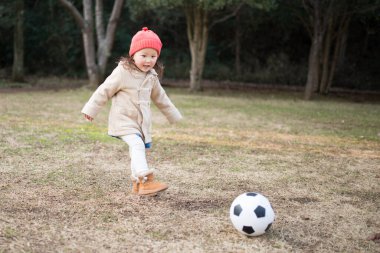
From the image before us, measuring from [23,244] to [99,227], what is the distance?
0.63 m

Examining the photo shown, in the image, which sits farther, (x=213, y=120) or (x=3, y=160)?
(x=213, y=120)

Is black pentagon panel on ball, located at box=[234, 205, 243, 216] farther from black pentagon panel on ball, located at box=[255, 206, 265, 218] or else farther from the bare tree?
the bare tree

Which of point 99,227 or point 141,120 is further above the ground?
point 141,120

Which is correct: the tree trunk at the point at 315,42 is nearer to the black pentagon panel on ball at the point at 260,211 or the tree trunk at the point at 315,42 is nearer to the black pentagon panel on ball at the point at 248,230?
the black pentagon panel on ball at the point at 260,211

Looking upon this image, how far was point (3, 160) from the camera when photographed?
603 cm

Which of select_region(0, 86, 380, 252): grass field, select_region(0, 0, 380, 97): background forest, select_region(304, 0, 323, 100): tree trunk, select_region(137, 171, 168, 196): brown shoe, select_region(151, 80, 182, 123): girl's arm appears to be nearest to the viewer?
select_region(0, 86, 380, 252): grass field

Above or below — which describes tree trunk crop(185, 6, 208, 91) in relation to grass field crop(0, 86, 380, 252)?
above

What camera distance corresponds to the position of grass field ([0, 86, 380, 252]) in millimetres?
3654

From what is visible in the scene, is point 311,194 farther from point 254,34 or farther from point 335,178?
point 254,34

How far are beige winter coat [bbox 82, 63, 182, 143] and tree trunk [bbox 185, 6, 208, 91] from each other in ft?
45.3

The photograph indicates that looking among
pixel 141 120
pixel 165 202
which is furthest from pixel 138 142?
pixel 165 202

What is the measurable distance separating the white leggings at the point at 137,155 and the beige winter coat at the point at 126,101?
0.06m

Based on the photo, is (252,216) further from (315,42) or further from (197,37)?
(197,37)

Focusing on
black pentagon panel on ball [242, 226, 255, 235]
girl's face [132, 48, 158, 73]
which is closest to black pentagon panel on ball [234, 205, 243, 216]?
black pentagon panel on ball [242, 226, 255, 235]
